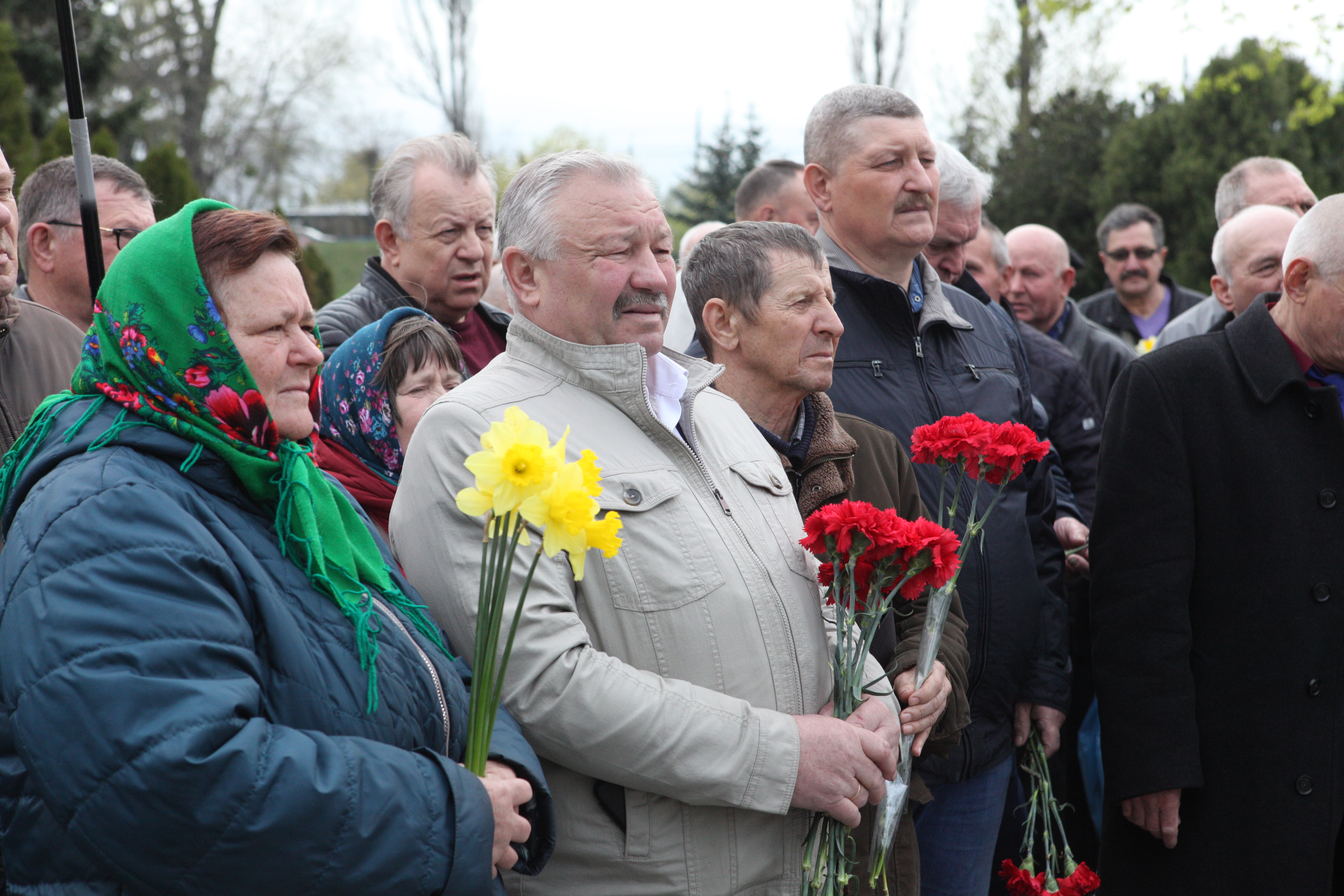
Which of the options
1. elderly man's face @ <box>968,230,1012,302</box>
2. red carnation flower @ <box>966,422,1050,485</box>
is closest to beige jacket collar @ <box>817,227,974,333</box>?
red carnation flower @ <box>966,422,1050,485</box>

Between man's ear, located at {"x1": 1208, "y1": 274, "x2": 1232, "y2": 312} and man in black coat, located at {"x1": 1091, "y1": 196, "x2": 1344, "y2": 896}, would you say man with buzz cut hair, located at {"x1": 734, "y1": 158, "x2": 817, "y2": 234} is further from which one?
man in black coat, located at {"x1": 1091, "y1": 196, "x2": 1344, "y2": 896}

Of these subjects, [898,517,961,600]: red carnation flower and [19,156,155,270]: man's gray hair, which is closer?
[898,517,961,600]: red carnation flower

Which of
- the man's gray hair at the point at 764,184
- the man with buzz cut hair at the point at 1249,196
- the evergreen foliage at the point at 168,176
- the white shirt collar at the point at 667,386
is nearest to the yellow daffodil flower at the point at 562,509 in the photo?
the white shirt collar at the point at 667,386

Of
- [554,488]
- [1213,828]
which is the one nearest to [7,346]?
[554,488]

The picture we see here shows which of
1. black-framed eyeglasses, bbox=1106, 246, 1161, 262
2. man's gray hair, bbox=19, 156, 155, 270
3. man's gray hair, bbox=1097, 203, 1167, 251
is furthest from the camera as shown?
man's gray hair, bbox=1097, 203, 1167, 251

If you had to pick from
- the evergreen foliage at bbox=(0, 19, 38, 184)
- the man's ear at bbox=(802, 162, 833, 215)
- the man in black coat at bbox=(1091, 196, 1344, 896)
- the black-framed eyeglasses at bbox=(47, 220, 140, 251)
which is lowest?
the man in black coat at bbox=(1091, 196, 1344, 896)

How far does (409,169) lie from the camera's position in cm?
404

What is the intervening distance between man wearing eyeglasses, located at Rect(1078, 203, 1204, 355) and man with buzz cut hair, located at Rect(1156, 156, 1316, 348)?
1473mm

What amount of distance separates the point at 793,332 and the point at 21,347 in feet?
6.71

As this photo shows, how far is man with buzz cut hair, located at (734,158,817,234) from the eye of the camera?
545 cm

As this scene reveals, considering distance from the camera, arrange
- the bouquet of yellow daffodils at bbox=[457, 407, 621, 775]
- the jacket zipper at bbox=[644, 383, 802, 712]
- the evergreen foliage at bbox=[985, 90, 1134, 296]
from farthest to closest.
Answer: the evergreen foliage at bbox=[985, 90, 1134, 296] < the jacket zipper at bbox=[644, 383, 802, 712] < the bouquet of yellow daffodils at bbox=[457, 407, 621, 775]

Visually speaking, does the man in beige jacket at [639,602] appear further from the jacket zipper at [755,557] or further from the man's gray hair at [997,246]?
the man's gray hair at [997,246]

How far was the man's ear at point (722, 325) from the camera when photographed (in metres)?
2.87

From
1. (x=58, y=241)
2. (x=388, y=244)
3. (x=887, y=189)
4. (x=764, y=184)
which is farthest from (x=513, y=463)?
(x=764, y=184)
